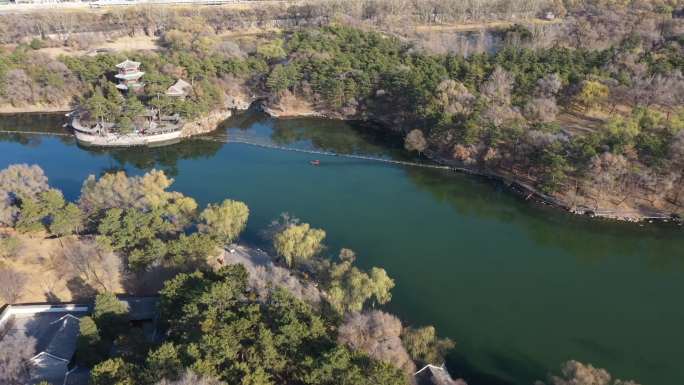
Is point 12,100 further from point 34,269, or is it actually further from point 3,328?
point 3,328

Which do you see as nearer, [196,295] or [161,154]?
[196,295]

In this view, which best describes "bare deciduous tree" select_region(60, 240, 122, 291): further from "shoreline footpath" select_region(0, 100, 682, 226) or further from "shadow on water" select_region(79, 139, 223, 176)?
"shoreline footpath" select_region(0, 100, 682, 226)

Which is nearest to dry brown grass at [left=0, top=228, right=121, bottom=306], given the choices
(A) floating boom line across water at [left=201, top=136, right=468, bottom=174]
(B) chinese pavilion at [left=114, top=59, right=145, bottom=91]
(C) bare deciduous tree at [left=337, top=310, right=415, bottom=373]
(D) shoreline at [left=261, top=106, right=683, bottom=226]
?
(C) bare deciduous tree at [left=337, top=310, right=415, bottom=373]

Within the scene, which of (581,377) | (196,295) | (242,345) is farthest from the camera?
(196,295)

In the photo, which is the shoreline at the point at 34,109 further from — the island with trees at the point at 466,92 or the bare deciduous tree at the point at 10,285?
the bare deciduous tree at the point at 10,285

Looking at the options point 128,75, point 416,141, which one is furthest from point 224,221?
point 128,75

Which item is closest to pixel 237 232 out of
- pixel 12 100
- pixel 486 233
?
pixel 486 233

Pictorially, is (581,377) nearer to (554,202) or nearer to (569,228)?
(569,228)

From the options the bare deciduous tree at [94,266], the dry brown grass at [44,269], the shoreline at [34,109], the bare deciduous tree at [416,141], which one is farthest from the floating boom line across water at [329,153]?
the bare deciduous tree at [94,266]
